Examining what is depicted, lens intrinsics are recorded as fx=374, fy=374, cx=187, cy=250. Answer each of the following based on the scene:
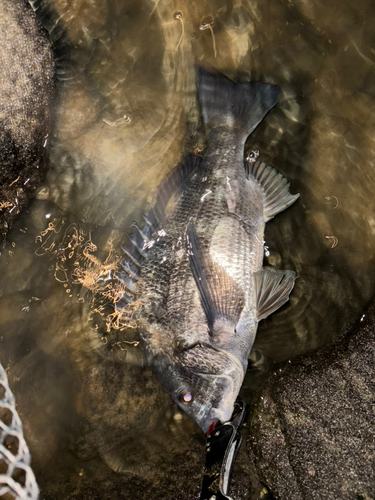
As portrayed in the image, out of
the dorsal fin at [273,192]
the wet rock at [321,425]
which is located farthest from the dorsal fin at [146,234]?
the wet rock at [321,425]

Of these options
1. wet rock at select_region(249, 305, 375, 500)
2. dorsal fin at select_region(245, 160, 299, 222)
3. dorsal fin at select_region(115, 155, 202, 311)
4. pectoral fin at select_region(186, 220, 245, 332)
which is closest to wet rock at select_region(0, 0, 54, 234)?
dorsal fin at select_region(115, 155, 202, 311)

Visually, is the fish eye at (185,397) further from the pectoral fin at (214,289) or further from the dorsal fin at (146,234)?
the dorsal fin at (146,234)

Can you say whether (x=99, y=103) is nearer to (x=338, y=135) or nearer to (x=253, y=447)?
(x=338, y=135)

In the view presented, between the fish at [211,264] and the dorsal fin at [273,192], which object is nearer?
the fish at [211,264]

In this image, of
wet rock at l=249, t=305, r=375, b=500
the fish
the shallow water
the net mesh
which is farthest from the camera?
the shallow water

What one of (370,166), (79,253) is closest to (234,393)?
(79,253)

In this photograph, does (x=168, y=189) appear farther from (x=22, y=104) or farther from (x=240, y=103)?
(x=22, y=104)

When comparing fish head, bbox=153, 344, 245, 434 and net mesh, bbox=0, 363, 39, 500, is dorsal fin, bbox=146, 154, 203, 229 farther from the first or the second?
net mesh, bbox=0, 363, 39, 500

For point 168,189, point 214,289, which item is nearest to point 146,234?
point 168,189
